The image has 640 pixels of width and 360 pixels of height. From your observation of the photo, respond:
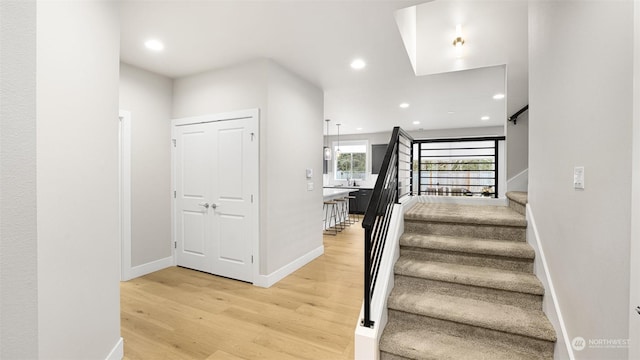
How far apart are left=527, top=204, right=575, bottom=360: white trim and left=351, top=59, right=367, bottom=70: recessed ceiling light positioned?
2.33 m

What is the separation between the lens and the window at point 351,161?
955cm

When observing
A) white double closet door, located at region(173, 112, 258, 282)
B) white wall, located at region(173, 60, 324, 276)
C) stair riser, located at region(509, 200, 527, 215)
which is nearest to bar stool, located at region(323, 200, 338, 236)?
white wall, located at region(173, 60, 324, 276)

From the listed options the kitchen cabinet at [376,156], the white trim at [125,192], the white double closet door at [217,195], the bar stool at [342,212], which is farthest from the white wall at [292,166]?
the kitchen cabinet at [376,156]

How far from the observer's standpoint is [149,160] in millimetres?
3666

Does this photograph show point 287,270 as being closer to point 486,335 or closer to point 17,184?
point 486,335

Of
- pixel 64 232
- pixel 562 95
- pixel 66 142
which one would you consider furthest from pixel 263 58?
pixel 562 95

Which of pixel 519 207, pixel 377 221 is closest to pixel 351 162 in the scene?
pixel 519 207

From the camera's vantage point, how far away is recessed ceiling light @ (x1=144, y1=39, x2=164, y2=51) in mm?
2828

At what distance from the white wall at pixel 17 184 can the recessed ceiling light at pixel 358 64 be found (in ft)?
10.3

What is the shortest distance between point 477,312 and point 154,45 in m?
3.75

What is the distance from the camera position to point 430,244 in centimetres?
237

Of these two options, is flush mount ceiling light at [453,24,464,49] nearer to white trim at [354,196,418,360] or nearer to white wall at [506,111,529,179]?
white trim at [354,196,418,360]

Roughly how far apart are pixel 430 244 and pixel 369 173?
277 inches

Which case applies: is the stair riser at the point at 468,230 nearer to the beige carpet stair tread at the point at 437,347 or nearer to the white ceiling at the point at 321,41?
the beige carpet stair tread at the point at 437,347
